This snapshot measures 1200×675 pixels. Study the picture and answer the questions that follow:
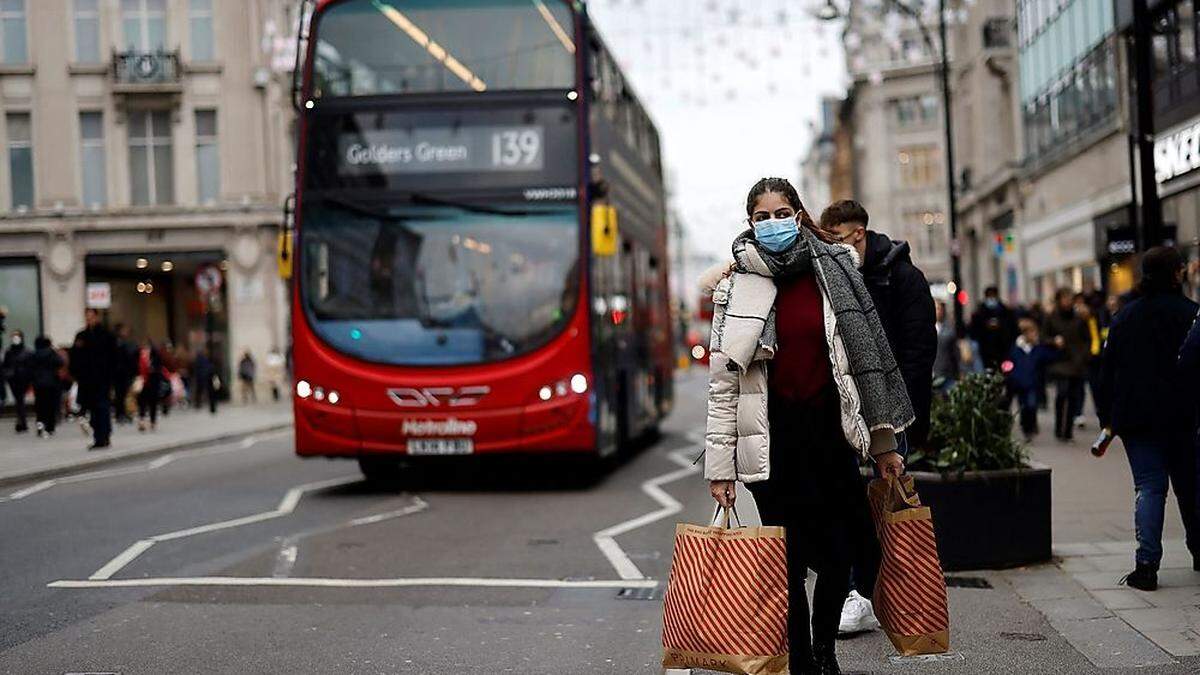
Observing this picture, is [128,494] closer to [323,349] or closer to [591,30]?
[323,349]

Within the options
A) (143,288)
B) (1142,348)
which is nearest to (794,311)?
(1142,348)

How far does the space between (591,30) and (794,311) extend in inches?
383

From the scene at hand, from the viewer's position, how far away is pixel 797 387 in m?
5.09

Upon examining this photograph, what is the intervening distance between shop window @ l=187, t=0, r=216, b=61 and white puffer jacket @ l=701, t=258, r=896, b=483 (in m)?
37.8

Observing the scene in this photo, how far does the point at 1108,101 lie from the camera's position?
30609mm

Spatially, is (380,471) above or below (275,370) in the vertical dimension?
below

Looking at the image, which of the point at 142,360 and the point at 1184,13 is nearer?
the point at 1184,13

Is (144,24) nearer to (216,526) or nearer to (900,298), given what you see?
(216,526)

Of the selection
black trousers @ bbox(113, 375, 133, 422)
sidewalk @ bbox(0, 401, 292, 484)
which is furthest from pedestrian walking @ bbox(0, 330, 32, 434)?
black trousers @ bbox(113, 375, 133, 422)

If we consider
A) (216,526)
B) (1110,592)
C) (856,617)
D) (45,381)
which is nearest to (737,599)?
(856,617)

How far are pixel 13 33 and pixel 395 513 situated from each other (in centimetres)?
3108

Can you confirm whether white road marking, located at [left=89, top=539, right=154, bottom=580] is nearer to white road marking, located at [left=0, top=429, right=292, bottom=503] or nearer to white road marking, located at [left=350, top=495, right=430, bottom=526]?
white road marking, located at [left=350, top=495, right=430, bottom=526]

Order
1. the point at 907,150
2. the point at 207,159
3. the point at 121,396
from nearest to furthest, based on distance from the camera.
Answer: the point at 121,396 → the point at 207,159 → the point at 907,150

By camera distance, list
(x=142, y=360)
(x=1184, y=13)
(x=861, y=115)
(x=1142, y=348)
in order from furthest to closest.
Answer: (x=861, y=115) < (x=142, y=360) < (x=1184, y=13) < (x=1142, y=348)
